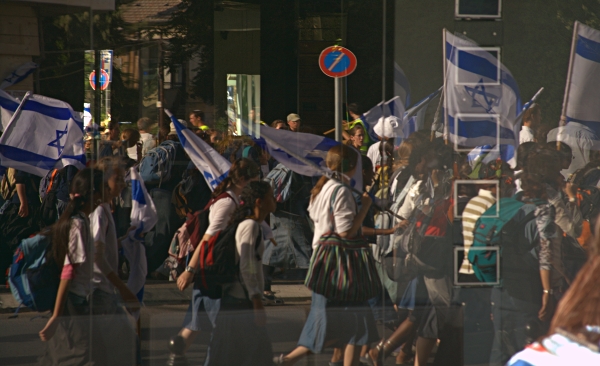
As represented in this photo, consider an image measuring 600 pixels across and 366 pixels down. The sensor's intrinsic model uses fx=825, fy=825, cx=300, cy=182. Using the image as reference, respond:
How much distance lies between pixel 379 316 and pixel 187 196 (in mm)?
1476

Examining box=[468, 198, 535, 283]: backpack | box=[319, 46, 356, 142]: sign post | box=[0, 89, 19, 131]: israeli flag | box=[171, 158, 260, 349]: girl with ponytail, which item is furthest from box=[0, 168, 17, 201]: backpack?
box=[468, 198, 535, 283]: backpack

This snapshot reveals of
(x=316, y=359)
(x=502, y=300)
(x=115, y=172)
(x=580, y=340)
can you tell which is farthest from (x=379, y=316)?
(x=580, y=340)

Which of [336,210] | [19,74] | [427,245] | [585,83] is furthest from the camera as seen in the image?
[585,83]

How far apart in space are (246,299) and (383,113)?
150 cm

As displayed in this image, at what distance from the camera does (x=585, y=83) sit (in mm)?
5539

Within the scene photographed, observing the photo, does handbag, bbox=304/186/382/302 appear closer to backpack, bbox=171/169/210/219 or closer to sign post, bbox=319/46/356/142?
sign post, bbox=319/46/356/142

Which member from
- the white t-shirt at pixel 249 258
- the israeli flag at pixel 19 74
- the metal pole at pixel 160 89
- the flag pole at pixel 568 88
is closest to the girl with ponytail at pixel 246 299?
the white t-shirt at pixel 249 258

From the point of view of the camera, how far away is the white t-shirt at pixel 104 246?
207 inches

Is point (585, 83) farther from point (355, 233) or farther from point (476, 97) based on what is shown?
point (355, 233)

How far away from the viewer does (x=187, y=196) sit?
210 inches

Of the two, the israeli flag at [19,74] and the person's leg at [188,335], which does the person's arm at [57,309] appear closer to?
the person's leg at [188,335]

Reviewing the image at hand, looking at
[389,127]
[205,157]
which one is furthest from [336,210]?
[205,157]

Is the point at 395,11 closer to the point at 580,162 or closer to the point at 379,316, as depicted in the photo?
the point at 580,162

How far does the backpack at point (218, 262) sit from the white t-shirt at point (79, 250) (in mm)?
708
